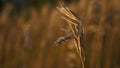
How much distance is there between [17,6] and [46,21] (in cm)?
307

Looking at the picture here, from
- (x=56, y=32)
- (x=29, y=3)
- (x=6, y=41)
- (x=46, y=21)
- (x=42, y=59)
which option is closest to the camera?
(x=42, y=59)

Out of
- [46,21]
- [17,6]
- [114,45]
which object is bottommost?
[114,45]

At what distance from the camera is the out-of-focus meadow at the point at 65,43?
208 centimetres

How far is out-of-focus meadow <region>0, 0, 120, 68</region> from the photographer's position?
2076mm

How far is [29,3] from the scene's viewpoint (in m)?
7.06

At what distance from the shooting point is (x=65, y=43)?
108 inches

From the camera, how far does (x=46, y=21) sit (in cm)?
414

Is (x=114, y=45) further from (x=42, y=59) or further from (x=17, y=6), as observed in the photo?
(x=17, y=6)

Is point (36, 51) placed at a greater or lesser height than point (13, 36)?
lesser

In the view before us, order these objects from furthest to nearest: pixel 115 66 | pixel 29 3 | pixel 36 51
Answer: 1. pixel 29 3
2. pixel 36 51
3. pixel 115 66

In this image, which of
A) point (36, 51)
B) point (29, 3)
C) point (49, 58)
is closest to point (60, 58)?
point (49, 58)

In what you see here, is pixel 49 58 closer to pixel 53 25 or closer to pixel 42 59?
pixel 42 59

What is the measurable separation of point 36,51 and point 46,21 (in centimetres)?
104

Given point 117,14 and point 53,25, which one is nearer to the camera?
point 117,14
